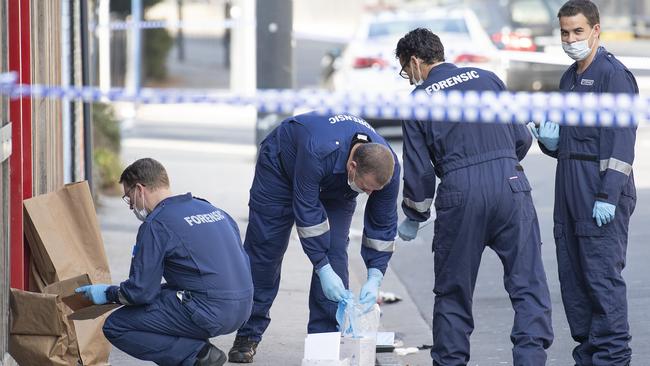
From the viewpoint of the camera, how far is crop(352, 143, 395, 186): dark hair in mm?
5250

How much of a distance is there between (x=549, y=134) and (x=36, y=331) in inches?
97.5

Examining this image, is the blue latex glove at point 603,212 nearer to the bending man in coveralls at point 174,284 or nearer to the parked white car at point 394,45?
the bending man in coveralls at point 174,284

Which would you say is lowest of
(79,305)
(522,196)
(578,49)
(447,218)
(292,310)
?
(292,310)

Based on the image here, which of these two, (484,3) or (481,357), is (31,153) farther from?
(484,3)

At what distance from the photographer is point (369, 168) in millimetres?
5254

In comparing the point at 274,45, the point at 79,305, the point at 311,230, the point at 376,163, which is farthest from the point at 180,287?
the point at 274,45

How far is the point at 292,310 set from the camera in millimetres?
7555

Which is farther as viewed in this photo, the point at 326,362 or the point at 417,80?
the point at 417,80

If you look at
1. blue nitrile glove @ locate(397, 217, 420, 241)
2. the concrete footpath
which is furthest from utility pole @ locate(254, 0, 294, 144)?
blue nitrile glove @ locate(397, 217, 420, 241)

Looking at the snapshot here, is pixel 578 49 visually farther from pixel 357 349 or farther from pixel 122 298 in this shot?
pixel 122 298

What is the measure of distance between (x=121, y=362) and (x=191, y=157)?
28.9ft

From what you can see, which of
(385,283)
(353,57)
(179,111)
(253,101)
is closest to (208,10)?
(179,111)

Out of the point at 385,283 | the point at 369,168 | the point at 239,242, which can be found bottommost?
the point at 385,283

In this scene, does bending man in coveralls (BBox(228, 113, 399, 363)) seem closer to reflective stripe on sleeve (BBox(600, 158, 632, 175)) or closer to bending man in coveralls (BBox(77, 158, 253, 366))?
bending man in coveralls (BBox(77, 158, 253, 366))
